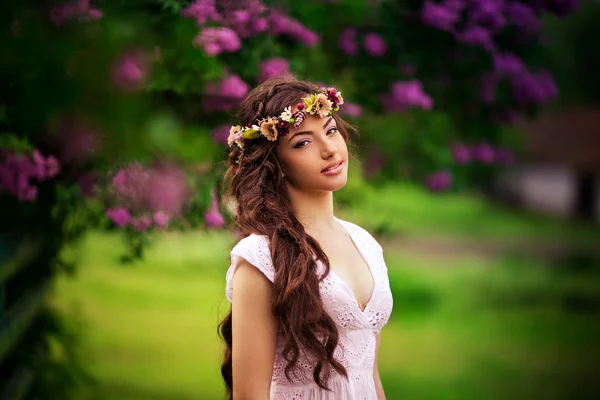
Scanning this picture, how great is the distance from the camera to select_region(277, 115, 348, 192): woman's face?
2141 mm

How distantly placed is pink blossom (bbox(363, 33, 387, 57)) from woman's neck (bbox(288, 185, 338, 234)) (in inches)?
116

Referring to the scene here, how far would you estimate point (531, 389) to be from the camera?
7316 mm

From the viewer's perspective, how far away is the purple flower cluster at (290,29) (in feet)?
13.6

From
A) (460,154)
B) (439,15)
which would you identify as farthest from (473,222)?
(439,15)

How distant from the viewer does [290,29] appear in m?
4.22

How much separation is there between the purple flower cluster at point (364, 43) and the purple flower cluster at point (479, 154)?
894 mm

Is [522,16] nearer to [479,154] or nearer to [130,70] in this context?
[479,154]

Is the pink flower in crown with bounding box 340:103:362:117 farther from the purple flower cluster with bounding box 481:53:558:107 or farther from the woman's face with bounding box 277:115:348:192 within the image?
the woman's face with bounding box 277:115:348:192

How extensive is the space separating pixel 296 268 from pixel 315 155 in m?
0.30

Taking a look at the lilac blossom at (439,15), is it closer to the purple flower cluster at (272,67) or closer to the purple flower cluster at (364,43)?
the purple flower cluster at (364,43)

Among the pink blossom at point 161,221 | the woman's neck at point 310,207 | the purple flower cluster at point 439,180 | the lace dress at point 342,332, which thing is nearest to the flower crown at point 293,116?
the woman's neck at point 310,207

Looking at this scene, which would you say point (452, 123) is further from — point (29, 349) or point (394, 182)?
point (29, 349)

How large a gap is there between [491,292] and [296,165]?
13085mm

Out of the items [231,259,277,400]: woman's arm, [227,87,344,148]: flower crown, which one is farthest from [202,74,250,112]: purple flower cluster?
[231,259,277,400]: woman's arm
